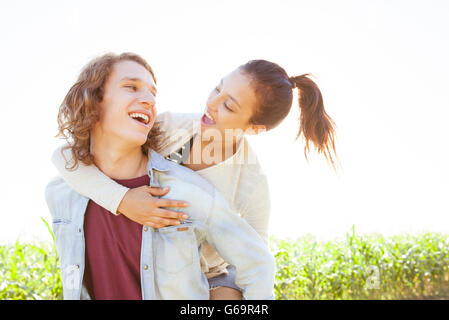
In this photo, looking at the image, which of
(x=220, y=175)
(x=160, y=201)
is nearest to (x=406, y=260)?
(x=220, y=175)

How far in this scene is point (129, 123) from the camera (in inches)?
76.7

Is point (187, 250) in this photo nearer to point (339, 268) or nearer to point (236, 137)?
point (236, 137)

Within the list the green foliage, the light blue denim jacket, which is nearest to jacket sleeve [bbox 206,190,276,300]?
the light blue denim jacket

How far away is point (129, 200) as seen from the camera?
1916mm

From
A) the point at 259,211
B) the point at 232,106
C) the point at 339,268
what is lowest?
the point at 339,268

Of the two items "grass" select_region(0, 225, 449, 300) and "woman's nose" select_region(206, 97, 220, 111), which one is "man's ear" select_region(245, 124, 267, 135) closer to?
"woman's nose" select_region(206, 97, 220, 111)

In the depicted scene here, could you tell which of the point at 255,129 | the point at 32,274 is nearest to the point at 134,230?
the point at 255,129

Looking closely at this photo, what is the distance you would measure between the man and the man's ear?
607 millimetres

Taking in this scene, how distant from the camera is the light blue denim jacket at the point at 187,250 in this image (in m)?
1.93

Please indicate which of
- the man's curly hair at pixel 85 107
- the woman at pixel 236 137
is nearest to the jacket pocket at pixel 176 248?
the woman at pixel 236 137

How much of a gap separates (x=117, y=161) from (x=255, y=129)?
88 cm

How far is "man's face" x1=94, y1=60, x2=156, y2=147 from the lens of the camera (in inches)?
76.8
